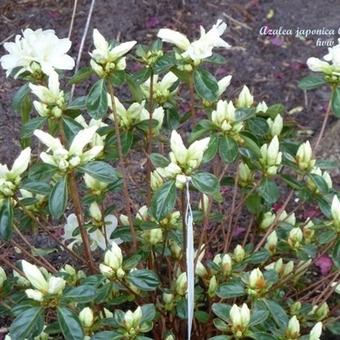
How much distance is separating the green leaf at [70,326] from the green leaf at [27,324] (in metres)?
0.04

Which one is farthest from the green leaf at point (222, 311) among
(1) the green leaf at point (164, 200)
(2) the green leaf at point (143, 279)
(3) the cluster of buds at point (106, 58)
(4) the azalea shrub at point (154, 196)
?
(3) the cluster of buds at point (106, 58)

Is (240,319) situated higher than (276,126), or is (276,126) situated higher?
(276,126)

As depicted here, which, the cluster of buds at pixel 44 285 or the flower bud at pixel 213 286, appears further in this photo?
the flower bud at pixel 213 286

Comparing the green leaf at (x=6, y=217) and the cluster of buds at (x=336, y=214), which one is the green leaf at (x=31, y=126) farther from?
the cluster of buds at (x=336, y=214)

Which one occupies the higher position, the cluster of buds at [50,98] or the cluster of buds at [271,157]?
the cluster of buds at [50,98]

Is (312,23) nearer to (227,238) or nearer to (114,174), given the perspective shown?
(227,238)

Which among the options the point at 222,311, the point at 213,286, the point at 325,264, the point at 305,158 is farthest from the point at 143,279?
the point at 325,264

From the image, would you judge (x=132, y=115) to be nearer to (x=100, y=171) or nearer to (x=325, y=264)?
(x=100, y=171)

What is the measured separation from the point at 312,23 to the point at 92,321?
2597 mm

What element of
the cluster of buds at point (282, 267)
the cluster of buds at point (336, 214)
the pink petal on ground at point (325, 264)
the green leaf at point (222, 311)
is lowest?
the pink petal on ground at point (325, 264)

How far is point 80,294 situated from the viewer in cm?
158

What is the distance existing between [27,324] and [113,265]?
9.2 inches

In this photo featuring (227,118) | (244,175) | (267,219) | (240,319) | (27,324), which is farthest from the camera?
(267,219)

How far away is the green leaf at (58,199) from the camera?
1542 millimetres
